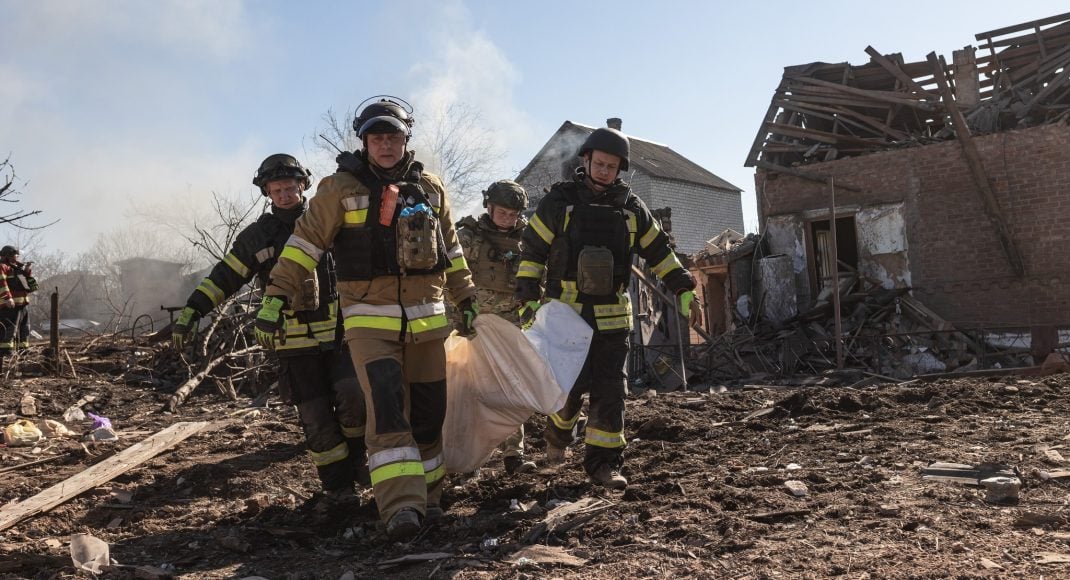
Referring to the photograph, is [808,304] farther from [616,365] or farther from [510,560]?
[510,560]

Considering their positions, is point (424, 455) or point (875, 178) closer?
point (424, 455)

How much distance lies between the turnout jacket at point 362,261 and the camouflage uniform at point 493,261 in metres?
1.93

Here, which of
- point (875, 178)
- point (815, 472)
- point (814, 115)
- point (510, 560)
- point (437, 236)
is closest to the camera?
point (510, 560)

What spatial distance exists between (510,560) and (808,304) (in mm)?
13665

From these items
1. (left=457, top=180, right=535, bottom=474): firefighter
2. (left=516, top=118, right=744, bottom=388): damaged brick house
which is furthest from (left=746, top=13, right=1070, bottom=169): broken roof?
(left=457, top=180, right=535, bottom=474): firefighter

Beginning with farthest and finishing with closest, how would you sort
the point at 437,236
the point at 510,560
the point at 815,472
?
the point at 815,472 < the point at 437,236 < the point at 510,560

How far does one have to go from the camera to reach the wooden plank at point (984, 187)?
46.6ft

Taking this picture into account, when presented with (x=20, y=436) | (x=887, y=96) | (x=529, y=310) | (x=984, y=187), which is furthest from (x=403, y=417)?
(x=887, y=96)

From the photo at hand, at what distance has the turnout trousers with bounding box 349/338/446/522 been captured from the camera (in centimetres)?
376

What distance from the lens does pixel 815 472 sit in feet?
14.5

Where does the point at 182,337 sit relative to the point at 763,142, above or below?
below

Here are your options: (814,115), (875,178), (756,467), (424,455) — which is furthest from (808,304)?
(424,455)

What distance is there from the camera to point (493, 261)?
609 cm

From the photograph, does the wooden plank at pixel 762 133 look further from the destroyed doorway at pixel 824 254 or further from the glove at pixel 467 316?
the glove at pixel 467 316
